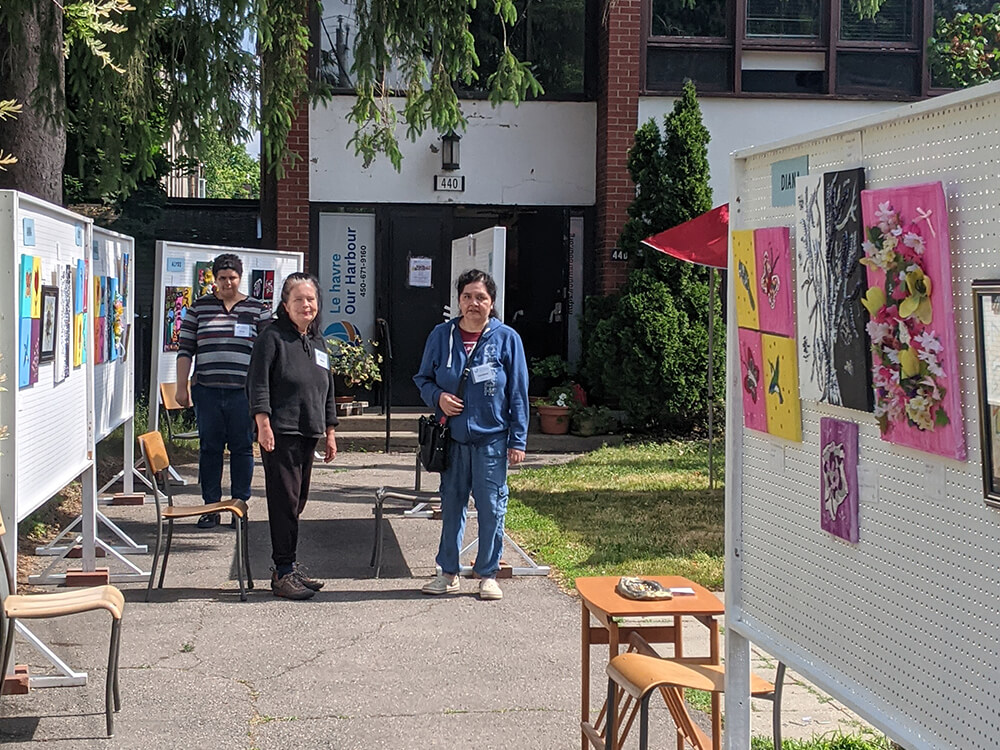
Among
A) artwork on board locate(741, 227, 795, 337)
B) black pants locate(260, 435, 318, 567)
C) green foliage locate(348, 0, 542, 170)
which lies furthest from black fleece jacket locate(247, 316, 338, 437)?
artwork on board locate(741, 227, 795, 337)

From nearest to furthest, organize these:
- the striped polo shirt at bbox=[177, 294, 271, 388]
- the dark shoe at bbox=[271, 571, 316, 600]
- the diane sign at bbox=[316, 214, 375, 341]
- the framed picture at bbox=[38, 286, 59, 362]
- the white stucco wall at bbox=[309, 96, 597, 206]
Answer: the framed picture at bbox=[38, 286, 59, 362] → the dark shoe at bbox=[271, 571, 316, 600] → the striped polo shirt at bbox=[177, 294, 271, 388] → the white stucco wall at bbox=[309, 96, 597, 206] → the diane sign at bbox=[316, 214, 375, 341]

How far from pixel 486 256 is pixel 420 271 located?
6.95 m

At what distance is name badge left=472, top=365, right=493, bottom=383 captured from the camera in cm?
805

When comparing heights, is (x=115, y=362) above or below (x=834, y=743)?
above

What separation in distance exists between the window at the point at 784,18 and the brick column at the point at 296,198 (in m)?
5.80

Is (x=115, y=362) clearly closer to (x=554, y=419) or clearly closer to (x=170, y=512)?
(x=170, y=512)

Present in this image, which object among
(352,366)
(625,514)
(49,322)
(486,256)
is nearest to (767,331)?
(49,322)

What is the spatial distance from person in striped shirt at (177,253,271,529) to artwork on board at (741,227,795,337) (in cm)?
641

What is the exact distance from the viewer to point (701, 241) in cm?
1141

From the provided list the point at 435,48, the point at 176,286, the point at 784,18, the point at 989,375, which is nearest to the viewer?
the point at 989,375

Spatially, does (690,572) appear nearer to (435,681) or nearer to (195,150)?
(435,681)

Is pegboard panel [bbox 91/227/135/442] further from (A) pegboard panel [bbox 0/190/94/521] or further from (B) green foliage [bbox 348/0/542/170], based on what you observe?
(B) green foliage [bbox 348/0/542/170]

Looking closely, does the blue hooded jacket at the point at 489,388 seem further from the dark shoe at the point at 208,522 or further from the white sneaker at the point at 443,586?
the dark shoe at the point at 208,522

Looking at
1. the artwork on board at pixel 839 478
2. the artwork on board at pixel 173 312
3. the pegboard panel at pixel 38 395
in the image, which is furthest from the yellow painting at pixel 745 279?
the artwork on board at pixel 173 312
